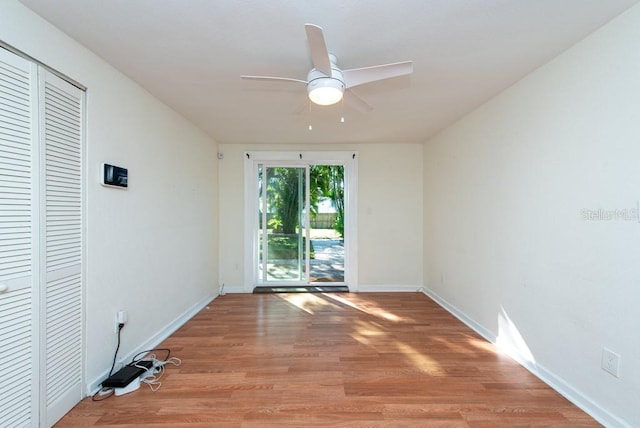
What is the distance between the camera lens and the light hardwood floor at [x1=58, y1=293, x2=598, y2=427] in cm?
171

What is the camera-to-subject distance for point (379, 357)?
239 centimetres

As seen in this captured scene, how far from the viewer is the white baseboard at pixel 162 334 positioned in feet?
6.35

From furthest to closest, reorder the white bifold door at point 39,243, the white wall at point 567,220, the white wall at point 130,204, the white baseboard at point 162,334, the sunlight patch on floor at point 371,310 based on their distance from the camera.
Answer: the sunlight patch on floor at point 371,310
the white baseboard at point 162,334
the white wall at point 130,204
the white wall at point 567,220
the white bifold door at point 39,243

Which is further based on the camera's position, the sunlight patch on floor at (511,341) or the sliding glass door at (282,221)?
the sliding glass door at (282,221)

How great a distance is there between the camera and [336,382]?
205 cm

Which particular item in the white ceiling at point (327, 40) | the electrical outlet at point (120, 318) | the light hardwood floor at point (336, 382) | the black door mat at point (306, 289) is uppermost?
the white ceiling at point (327, 40)

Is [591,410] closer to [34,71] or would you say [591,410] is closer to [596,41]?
[596,41]

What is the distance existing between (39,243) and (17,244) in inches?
4.1

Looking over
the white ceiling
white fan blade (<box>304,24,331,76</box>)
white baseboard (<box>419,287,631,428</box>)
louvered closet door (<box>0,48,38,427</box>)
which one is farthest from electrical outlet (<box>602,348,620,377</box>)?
louvered closet door (<box>0,48,38,427</box>)

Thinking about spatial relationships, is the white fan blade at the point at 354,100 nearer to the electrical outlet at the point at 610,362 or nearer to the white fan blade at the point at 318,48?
the white fan blade at the point at 318,48

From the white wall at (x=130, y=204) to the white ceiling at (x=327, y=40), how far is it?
15 centimetres

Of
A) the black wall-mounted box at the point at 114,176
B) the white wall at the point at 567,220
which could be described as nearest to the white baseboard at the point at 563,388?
the white wall at the point at 567,220

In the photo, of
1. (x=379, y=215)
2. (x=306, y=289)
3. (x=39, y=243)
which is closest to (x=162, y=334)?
(x=39, y=243)

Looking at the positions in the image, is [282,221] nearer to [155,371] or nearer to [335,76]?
[155,371]
